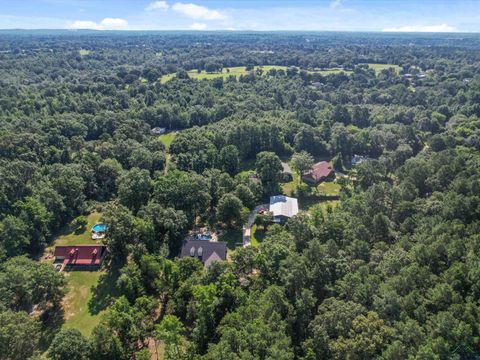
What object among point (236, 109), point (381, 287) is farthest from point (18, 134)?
point (381, 287)

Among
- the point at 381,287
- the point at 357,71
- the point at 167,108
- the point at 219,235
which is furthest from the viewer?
the point at 357,71

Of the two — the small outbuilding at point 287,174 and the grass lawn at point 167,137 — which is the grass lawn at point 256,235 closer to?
the small outbuilding at point 287,174

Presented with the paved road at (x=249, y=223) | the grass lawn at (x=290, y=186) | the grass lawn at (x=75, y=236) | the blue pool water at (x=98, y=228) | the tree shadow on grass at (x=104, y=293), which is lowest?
the tree shadow on grass at (x=104, y=293)

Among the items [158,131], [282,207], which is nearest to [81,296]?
[282,207]

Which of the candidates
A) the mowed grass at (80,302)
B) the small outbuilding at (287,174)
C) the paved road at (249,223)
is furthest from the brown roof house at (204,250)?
the small outbuilding at (287,174)

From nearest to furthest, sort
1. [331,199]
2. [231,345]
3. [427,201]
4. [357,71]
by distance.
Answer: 1. [231,345]
2. [427,201]
3. [331,199]
4. [357,71]

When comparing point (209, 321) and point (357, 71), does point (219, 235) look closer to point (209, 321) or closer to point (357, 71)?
point (209, 321)

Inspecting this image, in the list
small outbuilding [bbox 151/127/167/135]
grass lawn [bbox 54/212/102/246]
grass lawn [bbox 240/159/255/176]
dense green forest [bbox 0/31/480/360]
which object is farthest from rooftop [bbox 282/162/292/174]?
small outbuilding [bbox 151/127/167/135]
